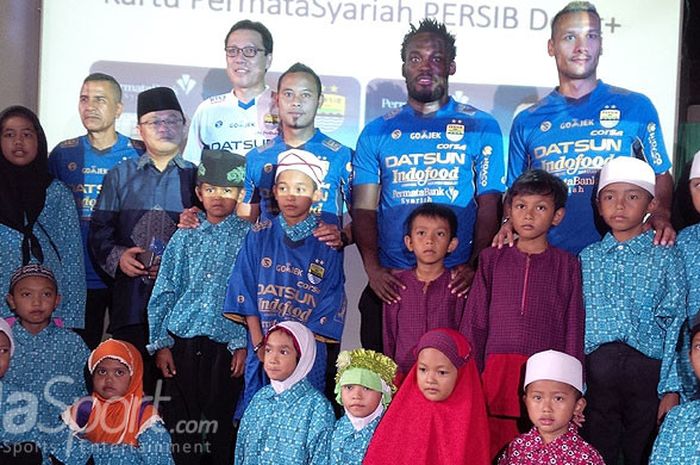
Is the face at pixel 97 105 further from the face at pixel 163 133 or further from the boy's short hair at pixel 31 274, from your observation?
the boy's short hair at pixel 31 274

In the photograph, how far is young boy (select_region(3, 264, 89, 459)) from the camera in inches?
202

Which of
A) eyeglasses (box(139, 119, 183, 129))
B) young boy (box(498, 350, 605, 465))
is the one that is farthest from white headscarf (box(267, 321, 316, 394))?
eyeglasses (box(139, 119, 183, 129))

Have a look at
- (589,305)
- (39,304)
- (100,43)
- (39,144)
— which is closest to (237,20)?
(100,43)

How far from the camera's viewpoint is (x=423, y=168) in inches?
209

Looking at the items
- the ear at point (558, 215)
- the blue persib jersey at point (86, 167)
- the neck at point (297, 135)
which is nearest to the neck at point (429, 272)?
the ear at point (558, 215)

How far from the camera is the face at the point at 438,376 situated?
4477 millimetres

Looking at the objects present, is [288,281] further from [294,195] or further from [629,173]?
[629,173]

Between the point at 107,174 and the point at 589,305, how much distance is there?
97.7 inches

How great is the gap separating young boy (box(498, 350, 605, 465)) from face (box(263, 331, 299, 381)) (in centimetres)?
100

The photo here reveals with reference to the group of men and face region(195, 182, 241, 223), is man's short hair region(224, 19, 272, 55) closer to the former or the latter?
the group of men

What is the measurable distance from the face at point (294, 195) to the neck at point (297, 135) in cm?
31

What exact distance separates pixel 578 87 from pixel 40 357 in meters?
2.89

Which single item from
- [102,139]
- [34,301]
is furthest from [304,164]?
[34,301]

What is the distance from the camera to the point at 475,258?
5137 millimetres
